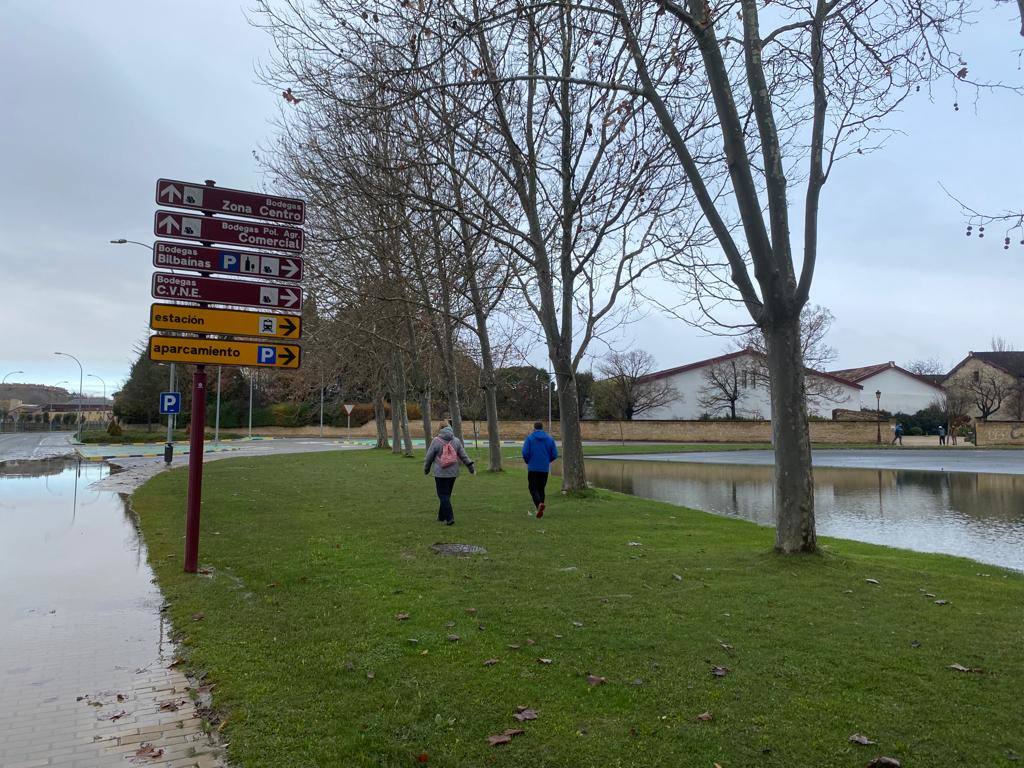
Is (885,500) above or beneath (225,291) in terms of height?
beneath

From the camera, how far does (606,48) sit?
9.11m

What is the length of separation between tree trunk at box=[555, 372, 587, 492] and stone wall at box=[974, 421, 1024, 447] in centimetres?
4547

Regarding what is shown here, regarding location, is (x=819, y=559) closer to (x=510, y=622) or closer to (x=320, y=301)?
(x=510, y=622)

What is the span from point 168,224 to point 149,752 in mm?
6037

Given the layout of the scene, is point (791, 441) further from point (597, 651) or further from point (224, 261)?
point (224, 261)

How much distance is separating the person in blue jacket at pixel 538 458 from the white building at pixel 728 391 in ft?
169

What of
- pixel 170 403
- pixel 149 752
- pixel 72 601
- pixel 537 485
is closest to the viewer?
pixel 149 752

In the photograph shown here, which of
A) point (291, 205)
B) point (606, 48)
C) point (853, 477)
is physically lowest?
point (853, 477)

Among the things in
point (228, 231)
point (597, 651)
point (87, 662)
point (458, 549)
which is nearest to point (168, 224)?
point (228, 231)

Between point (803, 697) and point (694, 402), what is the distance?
2615 inches

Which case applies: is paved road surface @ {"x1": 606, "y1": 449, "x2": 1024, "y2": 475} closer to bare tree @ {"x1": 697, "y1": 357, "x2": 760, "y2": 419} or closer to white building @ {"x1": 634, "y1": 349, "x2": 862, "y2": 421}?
white building @ {"x1": 634, "y1": 349, "x2": 862, "y2": 421}

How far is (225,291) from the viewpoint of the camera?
8.33 m

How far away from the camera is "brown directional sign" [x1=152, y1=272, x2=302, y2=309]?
8.08m

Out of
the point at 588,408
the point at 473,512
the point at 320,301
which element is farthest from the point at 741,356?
the point at 473,512
